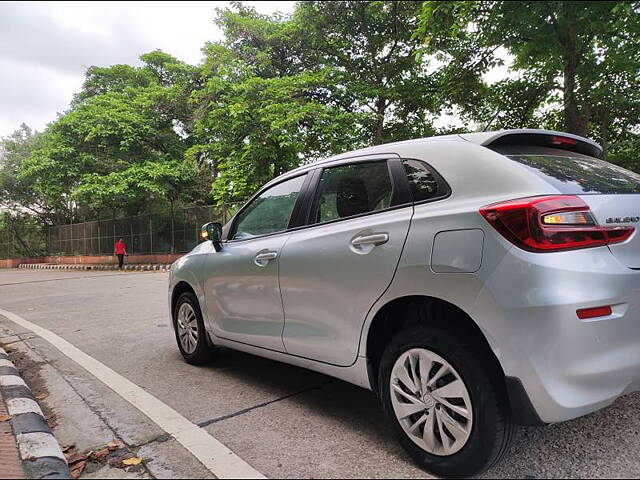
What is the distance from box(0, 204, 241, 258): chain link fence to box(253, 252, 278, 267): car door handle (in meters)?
14.1

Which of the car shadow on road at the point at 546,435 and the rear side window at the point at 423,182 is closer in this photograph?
the car shadow on road at the point at 546,435

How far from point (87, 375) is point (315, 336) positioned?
98.2 inches

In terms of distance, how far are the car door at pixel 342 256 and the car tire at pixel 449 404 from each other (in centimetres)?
28

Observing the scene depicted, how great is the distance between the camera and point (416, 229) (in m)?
2.18

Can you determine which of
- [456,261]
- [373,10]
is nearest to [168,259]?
[373,10]

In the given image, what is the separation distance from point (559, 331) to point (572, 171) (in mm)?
889

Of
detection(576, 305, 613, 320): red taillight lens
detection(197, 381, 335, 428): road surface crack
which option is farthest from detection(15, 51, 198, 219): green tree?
detection(576, 305, 613, 320): red taillight lens

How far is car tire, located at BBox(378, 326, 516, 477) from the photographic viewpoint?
6.27ft

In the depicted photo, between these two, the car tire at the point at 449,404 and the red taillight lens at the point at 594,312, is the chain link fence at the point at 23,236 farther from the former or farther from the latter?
the red taillight lens at the point at 594,312

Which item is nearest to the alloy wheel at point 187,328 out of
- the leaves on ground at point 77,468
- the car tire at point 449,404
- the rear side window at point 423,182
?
the leaves on ground at point 77,468

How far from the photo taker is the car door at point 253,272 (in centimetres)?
306

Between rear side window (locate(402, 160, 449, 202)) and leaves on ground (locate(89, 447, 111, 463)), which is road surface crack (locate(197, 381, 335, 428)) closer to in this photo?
leaves on ground (locate(89, 447, 111, 463))

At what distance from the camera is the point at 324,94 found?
17.4 m

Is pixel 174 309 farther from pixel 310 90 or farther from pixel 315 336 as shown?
pixel 310 90
